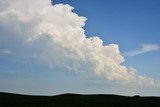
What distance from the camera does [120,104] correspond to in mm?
102250

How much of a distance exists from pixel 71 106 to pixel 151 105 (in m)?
27.0

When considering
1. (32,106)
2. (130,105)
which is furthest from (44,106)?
(130,105)

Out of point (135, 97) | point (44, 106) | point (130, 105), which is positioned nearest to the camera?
point (44, 106)

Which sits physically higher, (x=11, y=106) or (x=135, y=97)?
(x=135, y=97)

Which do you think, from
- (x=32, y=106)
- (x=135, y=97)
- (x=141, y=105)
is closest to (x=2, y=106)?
(x=32, y=106)

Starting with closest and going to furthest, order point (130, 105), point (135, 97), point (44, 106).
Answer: point (44, 106) < point (130, 105) < point (135, 97)

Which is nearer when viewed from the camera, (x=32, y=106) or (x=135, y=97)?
(x=32, y=106)

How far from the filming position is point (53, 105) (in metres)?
96.1

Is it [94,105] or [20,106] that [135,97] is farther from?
[20,106]

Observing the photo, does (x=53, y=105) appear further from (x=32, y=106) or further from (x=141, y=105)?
(x=141, y=105)

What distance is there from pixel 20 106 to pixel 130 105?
3373 cm

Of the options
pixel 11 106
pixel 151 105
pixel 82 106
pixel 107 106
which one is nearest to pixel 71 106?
pixel 82 106

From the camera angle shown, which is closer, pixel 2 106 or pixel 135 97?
pixel 2 106

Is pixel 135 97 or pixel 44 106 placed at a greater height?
A: pixel 135 97
